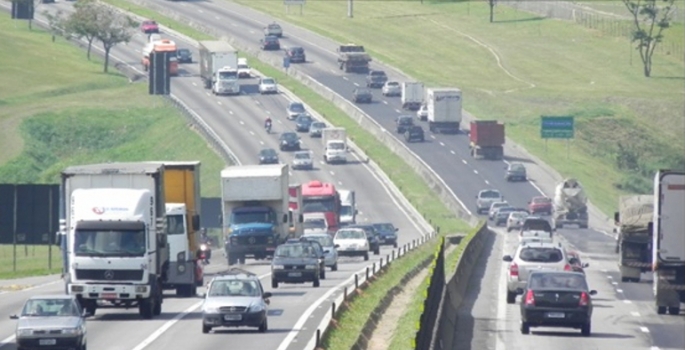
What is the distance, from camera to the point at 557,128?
5221 inches

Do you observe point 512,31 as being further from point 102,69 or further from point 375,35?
point 102,69

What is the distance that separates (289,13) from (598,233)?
97.4 meters

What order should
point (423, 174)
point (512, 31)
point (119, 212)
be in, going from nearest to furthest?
point (119, 212), point (423, 174), point (512, 31)

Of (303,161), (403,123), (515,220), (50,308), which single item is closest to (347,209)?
(515,220)

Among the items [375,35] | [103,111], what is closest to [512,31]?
[375,35]

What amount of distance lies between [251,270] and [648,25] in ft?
417

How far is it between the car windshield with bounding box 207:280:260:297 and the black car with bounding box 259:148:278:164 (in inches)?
2900

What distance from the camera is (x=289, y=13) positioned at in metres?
193

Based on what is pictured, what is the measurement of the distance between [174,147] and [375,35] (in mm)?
64569

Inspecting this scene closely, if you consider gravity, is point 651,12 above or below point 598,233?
above

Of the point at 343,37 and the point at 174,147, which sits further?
the point at 343,37

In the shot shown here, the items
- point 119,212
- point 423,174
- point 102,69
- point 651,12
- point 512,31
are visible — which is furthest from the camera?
point 512,31

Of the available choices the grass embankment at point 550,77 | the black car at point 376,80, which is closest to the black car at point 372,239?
the grass embankment at point 550,77

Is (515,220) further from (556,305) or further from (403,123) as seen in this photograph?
(556,305)
